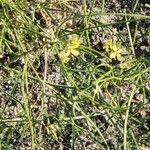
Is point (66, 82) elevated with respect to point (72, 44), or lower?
lower

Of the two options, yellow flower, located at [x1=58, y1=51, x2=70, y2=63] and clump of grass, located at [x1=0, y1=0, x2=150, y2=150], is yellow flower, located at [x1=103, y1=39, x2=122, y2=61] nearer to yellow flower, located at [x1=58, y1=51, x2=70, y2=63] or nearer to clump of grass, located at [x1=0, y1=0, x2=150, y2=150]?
clump of grass, located at [x1=0, y1=0, x2=150, y2=150]

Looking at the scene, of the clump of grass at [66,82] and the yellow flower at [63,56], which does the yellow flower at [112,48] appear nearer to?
the clump of grass at [66,82]

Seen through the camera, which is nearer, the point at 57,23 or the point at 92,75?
the point at 92,75

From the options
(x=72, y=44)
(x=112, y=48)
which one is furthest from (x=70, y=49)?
(x=112, y=48)

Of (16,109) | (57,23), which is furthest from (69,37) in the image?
(16,109)

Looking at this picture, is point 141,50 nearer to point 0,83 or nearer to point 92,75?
point 92,75

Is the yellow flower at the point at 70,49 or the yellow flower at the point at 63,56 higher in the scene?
the yellow flower at the point at 70,49

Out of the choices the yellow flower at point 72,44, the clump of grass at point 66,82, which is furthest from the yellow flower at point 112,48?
the yellow flower at point 72,44

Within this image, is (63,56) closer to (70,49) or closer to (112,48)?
(70,49)

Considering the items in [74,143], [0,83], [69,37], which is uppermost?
[69,37]
